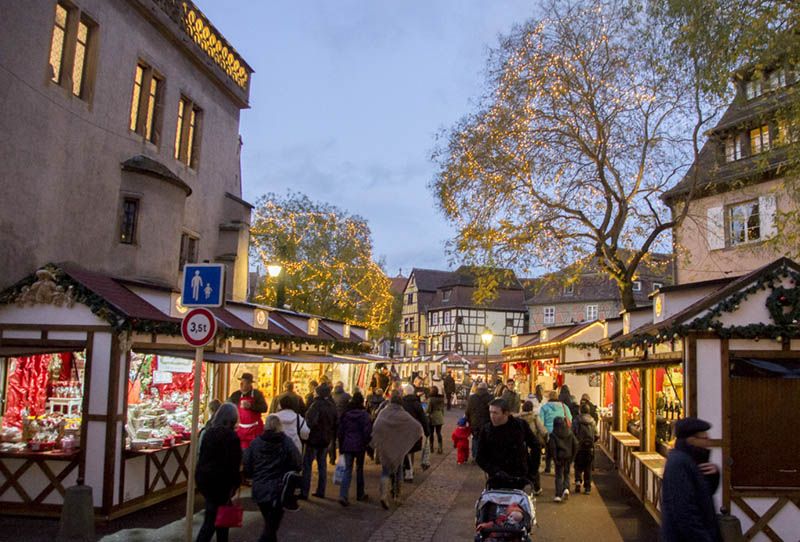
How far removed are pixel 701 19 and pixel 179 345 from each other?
32.5 feet

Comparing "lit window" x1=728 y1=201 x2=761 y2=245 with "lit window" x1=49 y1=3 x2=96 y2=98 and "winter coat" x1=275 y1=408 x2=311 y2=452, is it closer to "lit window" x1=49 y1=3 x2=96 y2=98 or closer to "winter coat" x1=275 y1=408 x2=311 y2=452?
"winter coat" x1=275 y1=408 x2=311 y2=452

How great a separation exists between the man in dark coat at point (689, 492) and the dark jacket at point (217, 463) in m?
4.44

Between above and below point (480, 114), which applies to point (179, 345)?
below

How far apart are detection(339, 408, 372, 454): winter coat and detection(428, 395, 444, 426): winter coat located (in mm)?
6237

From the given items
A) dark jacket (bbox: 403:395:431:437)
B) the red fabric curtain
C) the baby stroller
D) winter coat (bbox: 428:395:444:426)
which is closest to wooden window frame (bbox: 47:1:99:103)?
the red fabric curtain

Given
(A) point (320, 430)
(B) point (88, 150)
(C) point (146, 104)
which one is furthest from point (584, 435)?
(C) point (146, 104)

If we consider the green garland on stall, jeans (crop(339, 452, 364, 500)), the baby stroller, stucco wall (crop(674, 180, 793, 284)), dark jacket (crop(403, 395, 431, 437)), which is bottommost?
jeans (crop(339, 452, 364, 500))

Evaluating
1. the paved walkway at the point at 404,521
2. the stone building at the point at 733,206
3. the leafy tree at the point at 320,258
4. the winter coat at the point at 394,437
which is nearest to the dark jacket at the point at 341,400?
the paved walkway at the point at 404,521

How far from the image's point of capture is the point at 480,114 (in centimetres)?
1920

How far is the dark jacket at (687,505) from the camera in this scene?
16.9 feet

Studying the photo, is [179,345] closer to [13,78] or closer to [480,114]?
[13,78]

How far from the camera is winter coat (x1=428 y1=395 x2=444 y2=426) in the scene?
18234mm

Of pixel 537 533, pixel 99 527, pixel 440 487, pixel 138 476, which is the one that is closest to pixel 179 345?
pixel 138 476

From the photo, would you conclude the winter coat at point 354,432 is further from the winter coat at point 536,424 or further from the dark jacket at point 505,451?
the dark jacket at point 505,451
